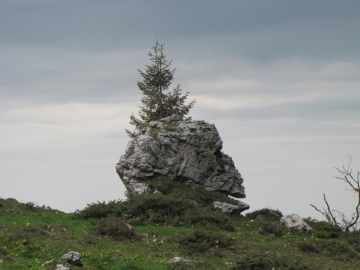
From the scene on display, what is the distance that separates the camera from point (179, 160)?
142 ft

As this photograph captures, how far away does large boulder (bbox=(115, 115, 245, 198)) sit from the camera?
4300cm

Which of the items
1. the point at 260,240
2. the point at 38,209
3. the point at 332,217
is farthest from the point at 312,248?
the point at 38,209

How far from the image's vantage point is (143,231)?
103 feet

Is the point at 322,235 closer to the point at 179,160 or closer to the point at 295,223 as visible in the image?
the point at 295,223

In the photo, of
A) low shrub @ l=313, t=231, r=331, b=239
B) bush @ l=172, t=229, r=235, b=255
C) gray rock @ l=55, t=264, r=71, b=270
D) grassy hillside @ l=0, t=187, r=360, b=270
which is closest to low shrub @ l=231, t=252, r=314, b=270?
grassy hillside @ l=0, t=187, r=360, b=270

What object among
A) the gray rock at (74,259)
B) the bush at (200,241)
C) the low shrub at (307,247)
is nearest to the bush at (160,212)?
the bush at (200,241)

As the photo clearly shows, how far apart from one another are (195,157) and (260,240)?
12776 millimetres

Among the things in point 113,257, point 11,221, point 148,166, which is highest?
point 148,166

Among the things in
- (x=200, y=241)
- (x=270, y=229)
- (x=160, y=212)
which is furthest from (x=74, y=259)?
(x=270, y=229)

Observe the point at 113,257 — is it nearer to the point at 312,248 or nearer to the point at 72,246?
the point at 72,246

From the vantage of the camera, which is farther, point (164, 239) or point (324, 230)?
point (324, 230)

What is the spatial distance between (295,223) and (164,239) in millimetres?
12823

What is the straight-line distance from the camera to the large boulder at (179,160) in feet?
141

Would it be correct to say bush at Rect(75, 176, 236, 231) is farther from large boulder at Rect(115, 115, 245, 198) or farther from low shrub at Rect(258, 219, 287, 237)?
large boulder at Rect(115, 115, 245, 198)
